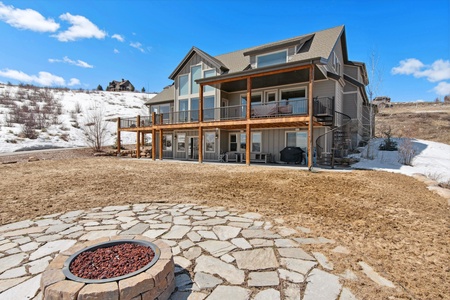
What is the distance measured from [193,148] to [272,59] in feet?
30.7

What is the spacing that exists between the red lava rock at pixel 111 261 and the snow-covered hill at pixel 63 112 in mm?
23949

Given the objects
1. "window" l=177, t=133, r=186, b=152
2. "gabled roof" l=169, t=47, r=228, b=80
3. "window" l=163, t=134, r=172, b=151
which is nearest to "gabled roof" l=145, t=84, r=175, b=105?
"gabled roof" l=169, t=47, r=228, b=80

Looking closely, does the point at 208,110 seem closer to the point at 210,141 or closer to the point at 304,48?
the point at 210,141

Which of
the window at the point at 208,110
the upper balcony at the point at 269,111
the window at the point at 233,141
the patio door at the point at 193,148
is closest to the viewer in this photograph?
the upper balcony at the point at 269,111

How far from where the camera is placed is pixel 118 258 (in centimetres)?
241

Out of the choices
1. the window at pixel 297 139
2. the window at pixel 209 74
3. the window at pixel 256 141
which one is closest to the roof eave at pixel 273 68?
the window at pixel 209 74

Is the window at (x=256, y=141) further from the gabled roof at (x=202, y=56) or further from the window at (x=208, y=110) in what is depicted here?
the gabled roof at (x=202, y=56)

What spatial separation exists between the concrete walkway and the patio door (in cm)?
1446

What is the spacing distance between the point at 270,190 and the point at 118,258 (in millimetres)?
4987

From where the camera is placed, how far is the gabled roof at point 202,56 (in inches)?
685

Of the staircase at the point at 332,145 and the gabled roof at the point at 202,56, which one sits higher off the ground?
the gabled roof at the point at 202,56

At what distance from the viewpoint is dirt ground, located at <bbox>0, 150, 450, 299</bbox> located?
2717 mm

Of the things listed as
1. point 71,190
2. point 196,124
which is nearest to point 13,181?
point 71,190

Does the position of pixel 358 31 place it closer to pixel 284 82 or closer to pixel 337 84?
pixel 337 84
